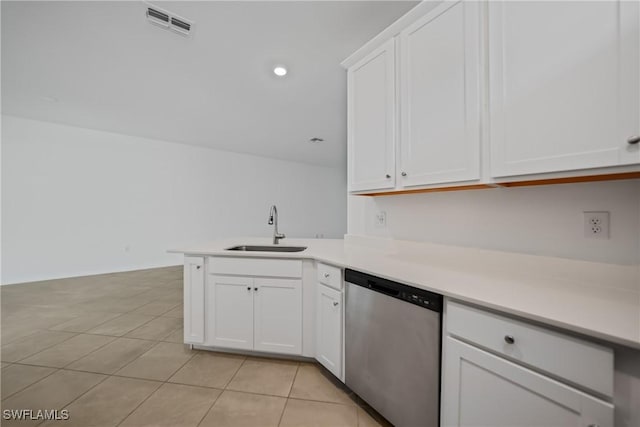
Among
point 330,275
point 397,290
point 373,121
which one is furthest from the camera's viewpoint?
point 373,121

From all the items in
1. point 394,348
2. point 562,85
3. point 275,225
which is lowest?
point 394,348

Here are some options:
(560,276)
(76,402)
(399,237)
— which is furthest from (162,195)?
(560,276)

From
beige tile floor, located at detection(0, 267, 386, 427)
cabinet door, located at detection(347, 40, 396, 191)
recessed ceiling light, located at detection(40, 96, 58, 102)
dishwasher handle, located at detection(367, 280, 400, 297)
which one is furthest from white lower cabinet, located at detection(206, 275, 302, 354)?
recessed ceiling light, located at detection(40, 96, 58, 102)

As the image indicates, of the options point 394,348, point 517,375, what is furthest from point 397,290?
point 517,375

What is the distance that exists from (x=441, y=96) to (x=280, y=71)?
171 cm

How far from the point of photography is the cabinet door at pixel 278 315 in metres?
1.85

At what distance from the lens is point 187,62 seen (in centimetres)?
238

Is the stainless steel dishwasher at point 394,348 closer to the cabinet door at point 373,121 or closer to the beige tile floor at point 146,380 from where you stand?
the beige tile floor at point 146,380

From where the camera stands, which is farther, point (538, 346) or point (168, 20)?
point (168, 20)

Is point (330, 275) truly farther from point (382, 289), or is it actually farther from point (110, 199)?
point (110, 199)

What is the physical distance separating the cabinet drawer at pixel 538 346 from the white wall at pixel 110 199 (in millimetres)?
5550

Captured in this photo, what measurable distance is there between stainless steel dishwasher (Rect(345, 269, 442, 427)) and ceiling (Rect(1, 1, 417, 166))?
1868 millimetres

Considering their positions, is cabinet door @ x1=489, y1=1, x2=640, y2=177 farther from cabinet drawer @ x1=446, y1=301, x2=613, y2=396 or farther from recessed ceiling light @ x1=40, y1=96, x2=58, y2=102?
recessed ceiling light @ x1=40, y1=96, x2=58, y2=102

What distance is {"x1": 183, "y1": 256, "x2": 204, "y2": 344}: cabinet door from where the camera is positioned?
6.60ft
